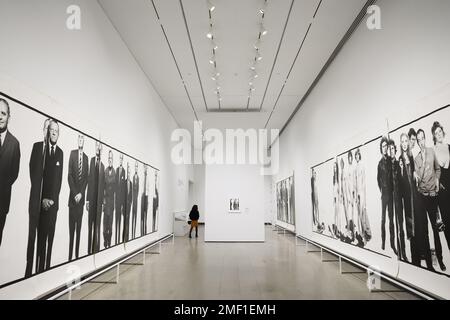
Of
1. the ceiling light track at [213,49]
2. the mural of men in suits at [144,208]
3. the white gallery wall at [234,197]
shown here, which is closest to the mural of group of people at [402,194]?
the ceiling light track at [213,49]

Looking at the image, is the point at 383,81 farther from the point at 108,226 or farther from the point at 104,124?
the point at 108,226

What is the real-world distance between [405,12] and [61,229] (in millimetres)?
8309

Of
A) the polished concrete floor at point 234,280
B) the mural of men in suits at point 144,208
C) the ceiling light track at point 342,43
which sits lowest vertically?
the polished concrete floor at point 234,280

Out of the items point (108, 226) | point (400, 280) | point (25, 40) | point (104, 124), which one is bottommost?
point (400, 280)

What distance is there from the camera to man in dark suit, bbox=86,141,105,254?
24.1 feet

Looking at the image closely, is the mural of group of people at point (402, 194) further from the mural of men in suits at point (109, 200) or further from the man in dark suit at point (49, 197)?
the mural of men in suits at point (109, 200)

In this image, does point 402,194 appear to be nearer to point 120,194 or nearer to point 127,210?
point 120,194

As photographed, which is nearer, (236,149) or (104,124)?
(104,124)

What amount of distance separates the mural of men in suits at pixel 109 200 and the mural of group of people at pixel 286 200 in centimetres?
1181

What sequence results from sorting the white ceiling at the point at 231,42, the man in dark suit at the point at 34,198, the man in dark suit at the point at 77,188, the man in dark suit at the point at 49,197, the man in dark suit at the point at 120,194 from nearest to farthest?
the man in dark suit at the point at 34,198 < the man in dark suit at the point at 49,197 < the man in dark suit at the point at 77,188 < the white ceiling at the point at 231,42 < the man in dark suit at the point at 120,194

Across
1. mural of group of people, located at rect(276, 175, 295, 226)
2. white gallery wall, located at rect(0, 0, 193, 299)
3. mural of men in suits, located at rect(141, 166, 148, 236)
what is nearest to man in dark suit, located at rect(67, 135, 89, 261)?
white gallery wall, located at rect(0, 0, 193, 299)

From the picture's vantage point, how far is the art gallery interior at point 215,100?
16.7 feet

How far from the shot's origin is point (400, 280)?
635 cm
